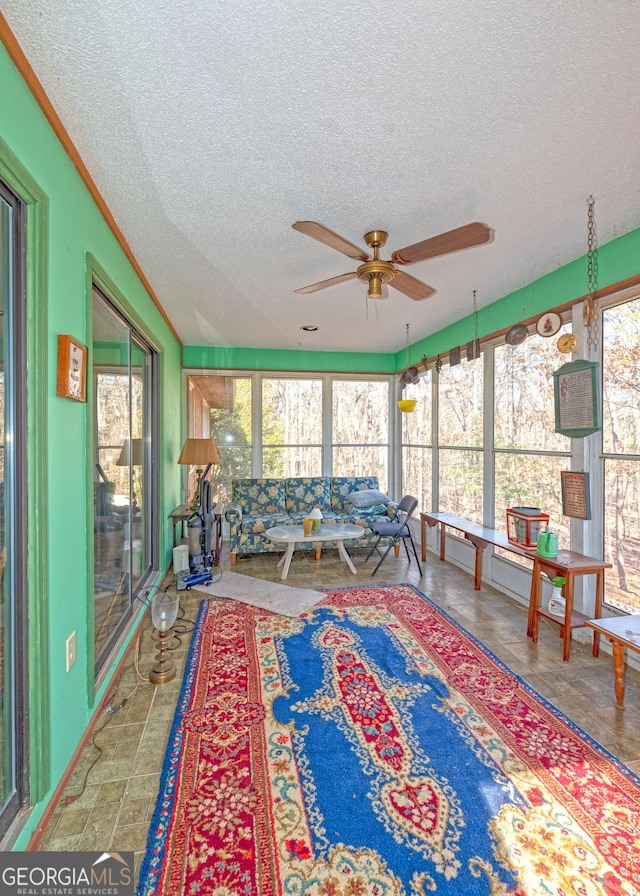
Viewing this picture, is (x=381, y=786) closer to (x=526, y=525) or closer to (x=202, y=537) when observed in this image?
(x=526, y=525)

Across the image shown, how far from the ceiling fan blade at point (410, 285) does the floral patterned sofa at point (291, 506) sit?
9.49 ft

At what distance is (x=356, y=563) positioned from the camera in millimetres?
4660

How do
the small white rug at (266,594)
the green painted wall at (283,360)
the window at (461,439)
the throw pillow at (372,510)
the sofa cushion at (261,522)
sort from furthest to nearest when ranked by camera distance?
the green painted wall at (283,360) → the throw pillow at (372,510) → the sofa cushion at (261,522) → the window at (461,439) → the small white rug at (266,594)

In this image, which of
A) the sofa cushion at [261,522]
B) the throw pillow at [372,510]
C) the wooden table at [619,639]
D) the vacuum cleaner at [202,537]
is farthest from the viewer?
the throw pillow at [372,510]

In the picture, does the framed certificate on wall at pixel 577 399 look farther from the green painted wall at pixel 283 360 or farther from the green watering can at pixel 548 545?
the green painted wall at pixel 283 360

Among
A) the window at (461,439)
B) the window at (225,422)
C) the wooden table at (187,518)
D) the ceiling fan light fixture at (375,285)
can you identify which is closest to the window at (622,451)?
the window at (461,439)

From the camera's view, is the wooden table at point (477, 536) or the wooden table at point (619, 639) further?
the wooden table at point (477, 536)

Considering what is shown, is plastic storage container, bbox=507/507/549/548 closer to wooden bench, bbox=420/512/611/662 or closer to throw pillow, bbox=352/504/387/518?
wooden bench, bbox=420/512/611/662

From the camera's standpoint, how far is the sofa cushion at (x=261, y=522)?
4723mm

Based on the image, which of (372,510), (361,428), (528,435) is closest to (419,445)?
(361,428)

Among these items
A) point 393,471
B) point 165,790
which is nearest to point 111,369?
point 165,790

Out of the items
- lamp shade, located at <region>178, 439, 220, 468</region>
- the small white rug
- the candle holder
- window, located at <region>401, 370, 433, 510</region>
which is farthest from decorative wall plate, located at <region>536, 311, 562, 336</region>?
lamp shade, located at <region>178, 439, 220, 468</region>

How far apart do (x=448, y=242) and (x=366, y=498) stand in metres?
3.72

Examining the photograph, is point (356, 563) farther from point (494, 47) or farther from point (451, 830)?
point (494, 47)
